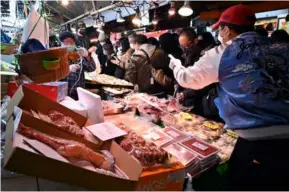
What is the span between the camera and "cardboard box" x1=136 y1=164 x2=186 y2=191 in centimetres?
A: 120

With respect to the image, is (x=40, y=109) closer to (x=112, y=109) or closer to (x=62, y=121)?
(x=62, y=121)

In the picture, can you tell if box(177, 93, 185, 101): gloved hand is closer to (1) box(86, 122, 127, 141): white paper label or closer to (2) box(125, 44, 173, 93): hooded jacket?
(2) box(125, 44, 173, 93): hooded jacket

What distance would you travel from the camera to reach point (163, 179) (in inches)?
49.3

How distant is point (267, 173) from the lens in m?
1.62

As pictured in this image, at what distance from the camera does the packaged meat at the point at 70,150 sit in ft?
3.85

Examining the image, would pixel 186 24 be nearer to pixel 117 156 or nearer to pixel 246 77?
pixel 246 77

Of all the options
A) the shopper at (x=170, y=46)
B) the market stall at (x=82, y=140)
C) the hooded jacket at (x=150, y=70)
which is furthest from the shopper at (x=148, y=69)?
the market stall at (x=82, y=140)

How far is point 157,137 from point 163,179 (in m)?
0.56

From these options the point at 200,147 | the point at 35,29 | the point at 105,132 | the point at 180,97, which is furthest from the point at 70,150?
the point at 180,97

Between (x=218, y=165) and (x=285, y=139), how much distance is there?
0.45m

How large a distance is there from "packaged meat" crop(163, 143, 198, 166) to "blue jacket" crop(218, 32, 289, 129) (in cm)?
40

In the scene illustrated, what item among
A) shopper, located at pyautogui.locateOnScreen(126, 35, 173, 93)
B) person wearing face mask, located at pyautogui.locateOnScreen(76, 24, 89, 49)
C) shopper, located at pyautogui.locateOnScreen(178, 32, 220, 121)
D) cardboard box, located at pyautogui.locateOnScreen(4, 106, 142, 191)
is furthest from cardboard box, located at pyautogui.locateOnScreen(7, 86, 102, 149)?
person wearing face mask, located at pyautogui.locateOnScreen(76, 24, 89, 49)

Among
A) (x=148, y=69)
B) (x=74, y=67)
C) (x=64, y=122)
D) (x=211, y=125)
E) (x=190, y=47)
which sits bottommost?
(x=211, y=125)

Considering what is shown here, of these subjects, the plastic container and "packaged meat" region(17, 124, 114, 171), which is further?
the plastic container
